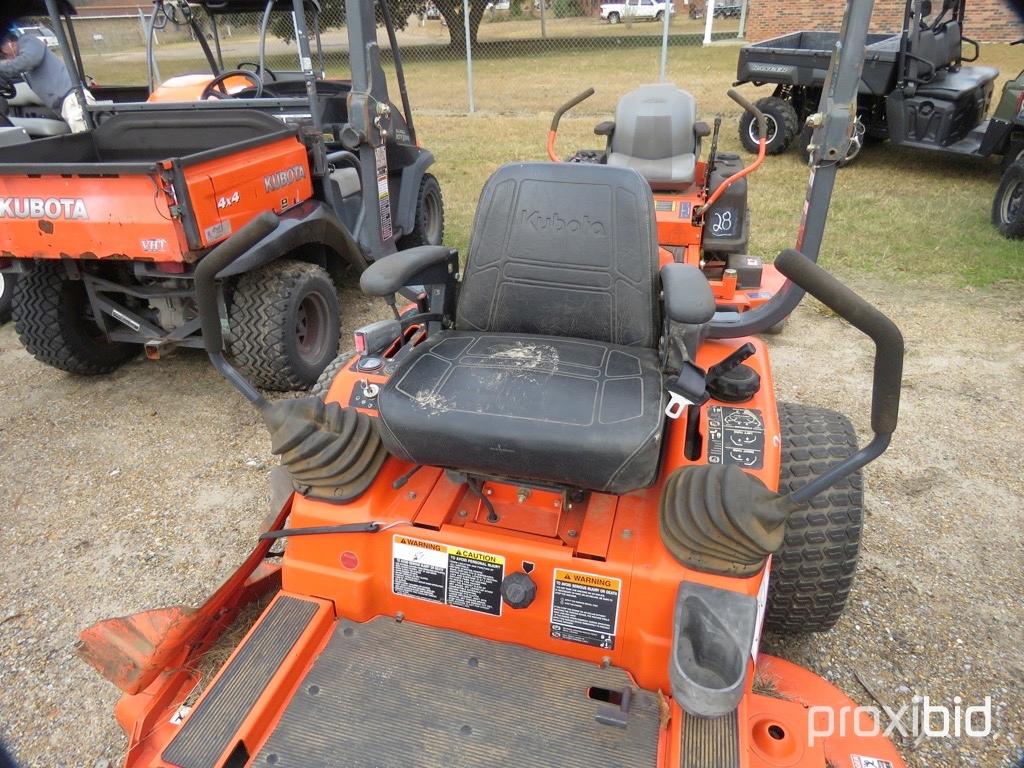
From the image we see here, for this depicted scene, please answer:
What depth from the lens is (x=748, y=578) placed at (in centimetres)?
174

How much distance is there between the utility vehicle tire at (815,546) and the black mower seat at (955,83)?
657 cm

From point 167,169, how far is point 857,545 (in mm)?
2946

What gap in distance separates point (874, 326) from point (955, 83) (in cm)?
756

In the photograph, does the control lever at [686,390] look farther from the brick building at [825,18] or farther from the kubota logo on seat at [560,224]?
the brick building at [825,18]

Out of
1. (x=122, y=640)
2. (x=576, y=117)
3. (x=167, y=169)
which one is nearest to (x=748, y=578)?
(x=122, y=640)

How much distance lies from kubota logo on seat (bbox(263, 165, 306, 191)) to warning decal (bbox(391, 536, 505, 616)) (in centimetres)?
245

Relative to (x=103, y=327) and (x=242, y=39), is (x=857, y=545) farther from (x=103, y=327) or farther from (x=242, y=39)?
(x=242, y=39)

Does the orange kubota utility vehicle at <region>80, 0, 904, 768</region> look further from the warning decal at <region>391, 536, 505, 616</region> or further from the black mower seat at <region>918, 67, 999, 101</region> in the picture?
the black mower seat at <region>918, 67, 999, 101</region>

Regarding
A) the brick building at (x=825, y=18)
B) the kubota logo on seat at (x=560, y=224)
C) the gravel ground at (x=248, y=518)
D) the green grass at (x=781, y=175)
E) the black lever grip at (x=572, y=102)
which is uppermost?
the brick building at (x=825, y=18)

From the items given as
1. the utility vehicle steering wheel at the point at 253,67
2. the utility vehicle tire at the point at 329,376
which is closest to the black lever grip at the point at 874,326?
the utility vehicle tire at the point at 329,376

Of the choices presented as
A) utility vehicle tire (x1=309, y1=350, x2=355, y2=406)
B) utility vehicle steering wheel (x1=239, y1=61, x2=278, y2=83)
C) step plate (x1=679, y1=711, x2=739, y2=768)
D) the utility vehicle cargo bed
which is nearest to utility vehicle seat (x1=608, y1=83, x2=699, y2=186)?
utility vehicle tire (x1=309, y1=350, x2=355, y2=406)

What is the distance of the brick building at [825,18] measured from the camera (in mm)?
12734

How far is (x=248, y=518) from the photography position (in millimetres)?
2992

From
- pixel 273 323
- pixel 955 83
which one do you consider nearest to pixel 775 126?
pixel 955 83
